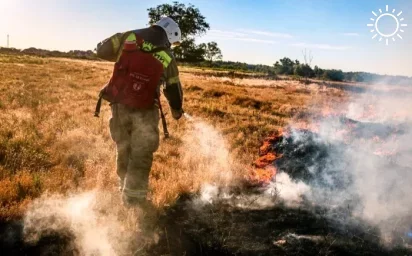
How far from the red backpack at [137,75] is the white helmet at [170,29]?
0.29m

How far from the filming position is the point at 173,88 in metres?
4.09

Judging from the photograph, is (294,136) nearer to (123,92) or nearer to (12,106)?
(123,92)

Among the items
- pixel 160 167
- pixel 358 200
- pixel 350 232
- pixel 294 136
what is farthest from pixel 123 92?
pixel 294 136

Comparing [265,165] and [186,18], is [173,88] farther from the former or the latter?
[186,18]

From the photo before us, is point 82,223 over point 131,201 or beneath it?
beneath

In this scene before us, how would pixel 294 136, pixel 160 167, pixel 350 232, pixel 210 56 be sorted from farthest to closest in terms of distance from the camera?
1. pixel 210 56
2. pixel 294 136
3. pixel 160 167
4. pixel 350 232

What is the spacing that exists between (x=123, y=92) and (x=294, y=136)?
473 centimetres

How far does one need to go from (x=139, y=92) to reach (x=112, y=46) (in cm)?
60

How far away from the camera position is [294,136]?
779 centimetres

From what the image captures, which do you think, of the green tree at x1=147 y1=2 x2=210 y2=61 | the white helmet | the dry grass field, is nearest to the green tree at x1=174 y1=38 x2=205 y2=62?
the green tree at x1=147 y1=2 x2=210 y2=61

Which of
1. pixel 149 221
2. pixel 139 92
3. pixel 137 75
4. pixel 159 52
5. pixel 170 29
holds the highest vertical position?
pixel 170 29

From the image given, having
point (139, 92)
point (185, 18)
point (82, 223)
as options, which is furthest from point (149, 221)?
point (185, 18)

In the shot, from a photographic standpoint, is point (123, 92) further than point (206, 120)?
No

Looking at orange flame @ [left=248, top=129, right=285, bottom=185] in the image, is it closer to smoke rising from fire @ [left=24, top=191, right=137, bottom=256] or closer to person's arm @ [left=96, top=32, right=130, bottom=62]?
smoke rising from fire @ [left=24, top=191, right=137, bottom=256]
